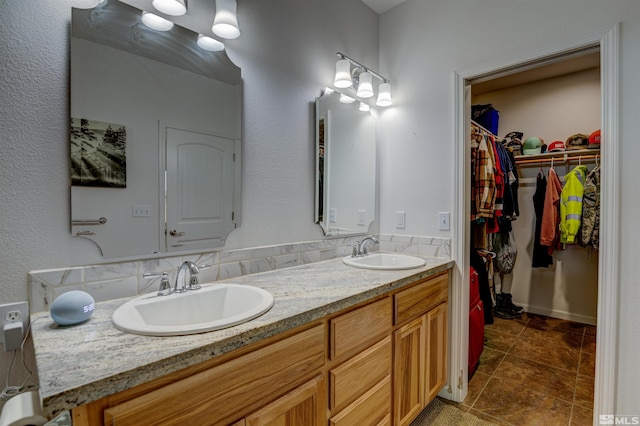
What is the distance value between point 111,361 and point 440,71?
7.31 ft

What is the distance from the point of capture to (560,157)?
3.06 meters

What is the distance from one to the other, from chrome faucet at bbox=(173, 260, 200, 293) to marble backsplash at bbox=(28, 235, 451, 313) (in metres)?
0.09

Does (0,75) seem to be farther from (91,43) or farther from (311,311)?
(311,311)

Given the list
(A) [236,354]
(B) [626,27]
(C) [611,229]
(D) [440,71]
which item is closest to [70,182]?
(A) [236,354]

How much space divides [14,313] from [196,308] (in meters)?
0.52

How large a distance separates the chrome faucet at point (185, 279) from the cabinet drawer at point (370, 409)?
735mm

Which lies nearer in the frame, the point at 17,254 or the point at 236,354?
the point at 236,354

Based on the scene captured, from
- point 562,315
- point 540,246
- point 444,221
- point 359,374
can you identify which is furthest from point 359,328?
point 562,315

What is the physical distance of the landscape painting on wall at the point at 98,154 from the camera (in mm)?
1071

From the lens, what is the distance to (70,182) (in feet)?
3.49

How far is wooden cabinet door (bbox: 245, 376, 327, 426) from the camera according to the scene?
93 cm

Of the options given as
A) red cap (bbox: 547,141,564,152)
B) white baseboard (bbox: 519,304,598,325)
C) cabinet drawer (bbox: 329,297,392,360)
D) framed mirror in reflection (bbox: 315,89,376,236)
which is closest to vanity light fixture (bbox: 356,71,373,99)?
framed mirror in reflection (bbox: 315,89,376,236)

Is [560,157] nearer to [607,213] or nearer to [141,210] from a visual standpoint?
[607,213]

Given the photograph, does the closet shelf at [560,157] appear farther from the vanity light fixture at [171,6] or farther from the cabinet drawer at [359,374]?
the vanity light fixture at [171,6]
